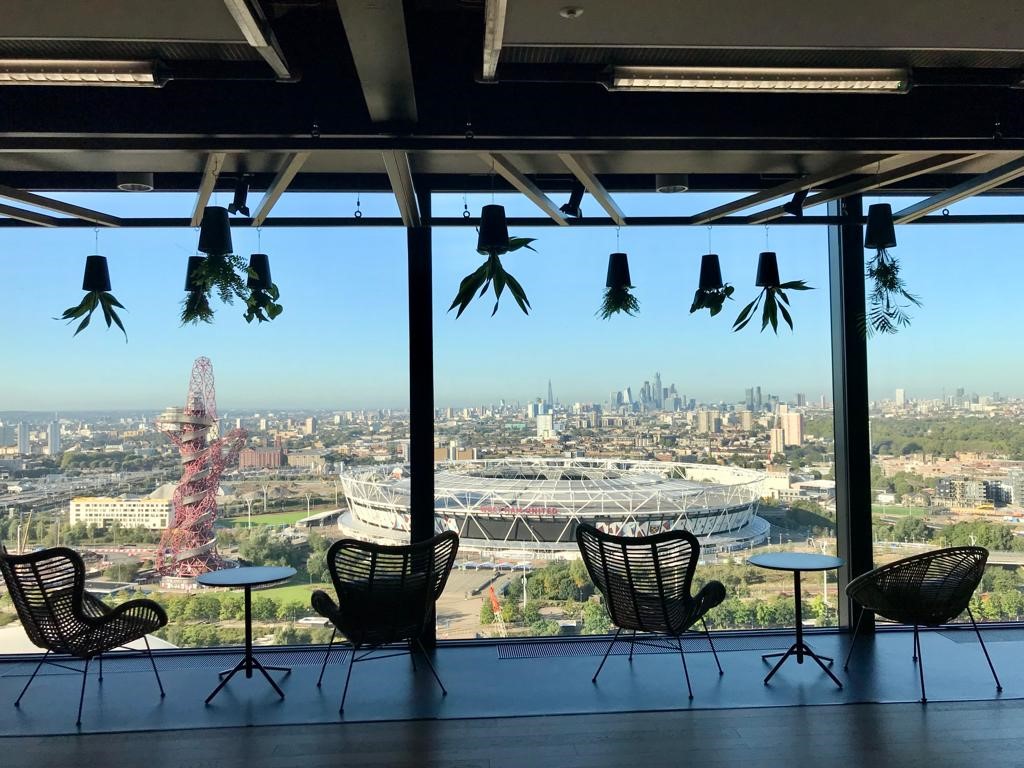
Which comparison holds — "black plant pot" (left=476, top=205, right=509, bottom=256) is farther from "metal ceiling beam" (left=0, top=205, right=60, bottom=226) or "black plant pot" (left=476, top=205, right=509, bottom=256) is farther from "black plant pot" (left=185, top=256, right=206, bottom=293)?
"metal ceiling beam" (left=0, top=205, right=60, bottom=226)

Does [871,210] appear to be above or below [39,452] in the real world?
above

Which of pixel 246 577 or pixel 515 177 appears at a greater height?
pixel 515 177

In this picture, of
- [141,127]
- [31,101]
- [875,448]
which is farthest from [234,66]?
[875,448]

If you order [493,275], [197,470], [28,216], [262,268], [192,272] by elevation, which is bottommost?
[197,470]

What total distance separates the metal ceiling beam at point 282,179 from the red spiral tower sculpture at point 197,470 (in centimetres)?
150

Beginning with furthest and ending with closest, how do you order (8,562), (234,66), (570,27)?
(8,562) < (234,66) < (570,27)

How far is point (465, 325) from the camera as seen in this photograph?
6.13 metres

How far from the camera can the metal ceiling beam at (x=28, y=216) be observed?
493cm

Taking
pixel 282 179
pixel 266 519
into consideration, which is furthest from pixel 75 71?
pixel 266 519

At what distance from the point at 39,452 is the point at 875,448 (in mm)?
6796

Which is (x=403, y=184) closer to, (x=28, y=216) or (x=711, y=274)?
(x=711, y=274)

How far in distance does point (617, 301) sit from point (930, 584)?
8.93 ft

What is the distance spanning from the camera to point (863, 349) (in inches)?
241

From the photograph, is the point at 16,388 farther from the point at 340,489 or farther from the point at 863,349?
the point at 863,349
